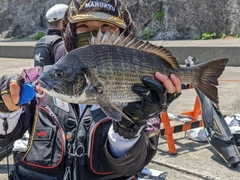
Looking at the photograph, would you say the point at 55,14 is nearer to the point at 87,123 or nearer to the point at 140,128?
the point at 87,123

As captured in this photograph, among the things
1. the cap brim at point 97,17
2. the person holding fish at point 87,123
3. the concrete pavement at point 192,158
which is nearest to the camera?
the person holding fish at point 87,123

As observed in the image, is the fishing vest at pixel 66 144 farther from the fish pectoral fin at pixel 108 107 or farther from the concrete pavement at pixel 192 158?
the concrete pavement at pixel 192 158

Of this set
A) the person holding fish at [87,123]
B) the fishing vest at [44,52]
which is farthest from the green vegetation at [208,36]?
the person holding fish at [87,123]

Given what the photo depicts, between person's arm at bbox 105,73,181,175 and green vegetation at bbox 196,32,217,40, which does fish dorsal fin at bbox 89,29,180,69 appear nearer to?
person's arm at bbox 105,73,181,175

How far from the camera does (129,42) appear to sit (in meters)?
1.74

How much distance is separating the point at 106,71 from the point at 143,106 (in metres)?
0.30

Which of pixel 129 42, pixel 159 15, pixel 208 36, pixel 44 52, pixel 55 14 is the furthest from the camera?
pixel 159 15

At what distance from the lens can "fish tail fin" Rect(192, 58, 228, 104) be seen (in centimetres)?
190

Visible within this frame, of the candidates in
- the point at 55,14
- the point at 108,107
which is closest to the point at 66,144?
the point at 108,107

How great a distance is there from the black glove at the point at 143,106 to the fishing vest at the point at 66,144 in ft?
0.64

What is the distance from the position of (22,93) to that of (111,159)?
22.6 inches

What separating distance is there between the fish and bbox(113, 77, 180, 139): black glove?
0.12 feet

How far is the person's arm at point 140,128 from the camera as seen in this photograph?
1.79 meters

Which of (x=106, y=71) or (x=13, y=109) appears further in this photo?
(x=13, y=109)
